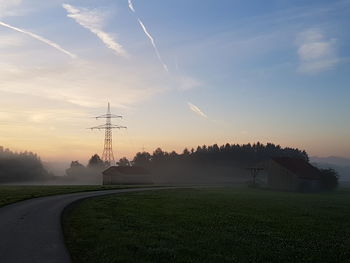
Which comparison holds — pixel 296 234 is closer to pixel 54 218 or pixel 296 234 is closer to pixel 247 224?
pixel 247 224

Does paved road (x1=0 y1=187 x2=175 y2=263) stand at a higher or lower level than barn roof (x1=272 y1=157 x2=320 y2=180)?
lower

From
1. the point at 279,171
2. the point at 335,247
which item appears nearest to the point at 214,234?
the point at 335,247

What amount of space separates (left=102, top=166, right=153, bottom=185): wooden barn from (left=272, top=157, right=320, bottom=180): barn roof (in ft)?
145

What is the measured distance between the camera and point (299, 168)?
8931 cm

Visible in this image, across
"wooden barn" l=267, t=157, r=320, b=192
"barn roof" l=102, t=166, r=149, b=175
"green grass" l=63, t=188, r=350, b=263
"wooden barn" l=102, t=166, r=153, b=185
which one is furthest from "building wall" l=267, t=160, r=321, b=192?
"green grass" l=63, t=188, r=350, b=263

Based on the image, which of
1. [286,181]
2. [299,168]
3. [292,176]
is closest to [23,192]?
[292,176]

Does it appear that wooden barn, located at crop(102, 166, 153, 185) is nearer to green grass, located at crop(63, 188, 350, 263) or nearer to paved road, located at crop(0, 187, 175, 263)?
green grass, located at crop(63, 188, 350, 263)

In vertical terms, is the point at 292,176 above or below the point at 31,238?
above

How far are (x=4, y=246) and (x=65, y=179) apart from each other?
17934cm

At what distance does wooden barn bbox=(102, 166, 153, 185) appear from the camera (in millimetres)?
122312

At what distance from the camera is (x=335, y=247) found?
18250 mm

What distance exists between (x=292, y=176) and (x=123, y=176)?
5264 centimetres

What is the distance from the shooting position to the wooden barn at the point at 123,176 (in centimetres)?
12231

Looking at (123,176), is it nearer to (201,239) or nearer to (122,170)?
(122,170)
